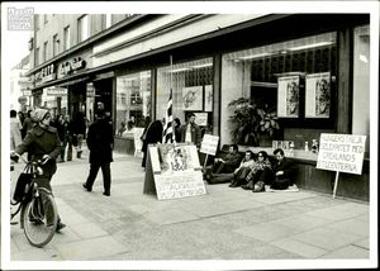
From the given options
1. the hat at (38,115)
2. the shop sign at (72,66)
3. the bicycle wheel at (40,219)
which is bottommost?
the bicycle wheel at (40,219)

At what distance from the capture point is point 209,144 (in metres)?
10.9

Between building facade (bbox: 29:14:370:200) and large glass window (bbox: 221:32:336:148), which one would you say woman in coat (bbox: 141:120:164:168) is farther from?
large glass window (bbox: 221:32:336:148)

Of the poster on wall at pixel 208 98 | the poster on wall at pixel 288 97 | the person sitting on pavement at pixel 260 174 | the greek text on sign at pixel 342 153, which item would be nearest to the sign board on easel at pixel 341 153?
the greek text on sign at pixel 342 153

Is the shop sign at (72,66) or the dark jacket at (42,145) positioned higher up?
the shop sign at (72,66)

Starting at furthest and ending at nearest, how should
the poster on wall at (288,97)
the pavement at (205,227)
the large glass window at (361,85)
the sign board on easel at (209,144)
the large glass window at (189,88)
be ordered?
the large glass window at (189,88)
the sign board on easel at (209,144)
the poster on wall at (288,97)
the large glass window at (361,85)
the pavement at (205,227)

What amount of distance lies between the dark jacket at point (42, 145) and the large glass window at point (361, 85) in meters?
5.47

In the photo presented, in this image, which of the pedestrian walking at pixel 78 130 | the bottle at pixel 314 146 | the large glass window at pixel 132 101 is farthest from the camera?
the large glass window at pixel 132 101

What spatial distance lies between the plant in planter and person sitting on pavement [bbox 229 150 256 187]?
41.6 inches

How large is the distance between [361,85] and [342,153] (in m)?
1.33

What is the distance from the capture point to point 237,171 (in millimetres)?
9398

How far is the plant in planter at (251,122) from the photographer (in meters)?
10.3

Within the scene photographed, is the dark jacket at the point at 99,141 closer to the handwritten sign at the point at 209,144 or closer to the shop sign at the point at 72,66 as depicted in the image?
the handwritten sign at the point at 209,144

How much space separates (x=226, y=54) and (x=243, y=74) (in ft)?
2.27

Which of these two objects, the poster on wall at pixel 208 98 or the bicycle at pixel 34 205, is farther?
the poster on wall at pixel 208 98
